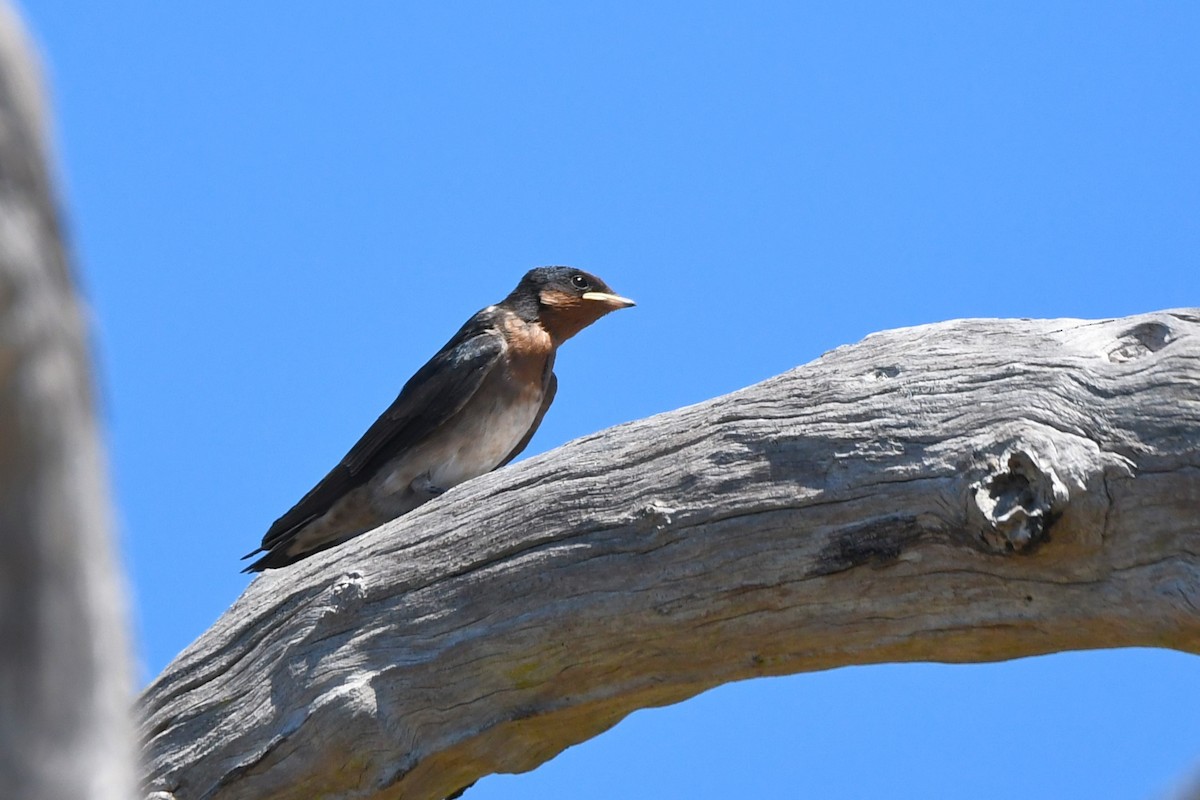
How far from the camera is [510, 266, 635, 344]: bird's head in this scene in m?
8.59

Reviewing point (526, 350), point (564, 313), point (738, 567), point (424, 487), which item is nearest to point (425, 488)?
point (424, 487)

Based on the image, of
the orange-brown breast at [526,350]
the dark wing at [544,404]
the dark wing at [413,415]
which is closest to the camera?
the dark wing at [413,415]

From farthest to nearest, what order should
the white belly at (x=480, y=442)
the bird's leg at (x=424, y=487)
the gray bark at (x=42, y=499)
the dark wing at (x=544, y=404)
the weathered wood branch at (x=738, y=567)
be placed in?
the dark wing at (x=544, y=404) < the white belly at (x=480, y=442) < the bird's leg at (x=424, y=487) < the weathered wood branch at (x=738, y=567) < the gray bark at (x=42, y=499)

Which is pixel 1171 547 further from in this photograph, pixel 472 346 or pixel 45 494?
pixel 472 346

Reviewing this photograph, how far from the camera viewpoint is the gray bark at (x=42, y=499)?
51.3 inches

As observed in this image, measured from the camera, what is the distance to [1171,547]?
155 inches

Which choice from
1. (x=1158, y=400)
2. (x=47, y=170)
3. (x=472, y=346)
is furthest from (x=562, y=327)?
(x=47, y=170)

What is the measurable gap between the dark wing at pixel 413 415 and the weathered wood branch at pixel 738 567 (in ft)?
6.92

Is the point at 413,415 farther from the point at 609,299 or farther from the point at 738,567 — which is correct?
the point at 738,567

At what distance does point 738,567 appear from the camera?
4.31 meters

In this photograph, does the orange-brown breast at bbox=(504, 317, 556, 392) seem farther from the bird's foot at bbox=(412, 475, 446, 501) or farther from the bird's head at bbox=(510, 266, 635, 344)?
the bird's foot at bbox=(412, 475, 446, 501)

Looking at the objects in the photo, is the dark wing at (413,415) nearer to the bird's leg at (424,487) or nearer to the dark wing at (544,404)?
the bird's leg at (424,487)

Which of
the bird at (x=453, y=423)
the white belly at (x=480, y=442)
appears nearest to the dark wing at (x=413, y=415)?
the bird at (x=453, y=423)

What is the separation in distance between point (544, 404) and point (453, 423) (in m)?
0.88
